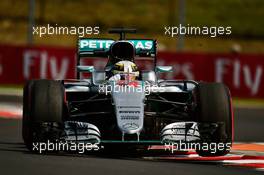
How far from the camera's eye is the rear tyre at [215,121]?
1152 centimetres

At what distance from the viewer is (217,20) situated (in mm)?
45312

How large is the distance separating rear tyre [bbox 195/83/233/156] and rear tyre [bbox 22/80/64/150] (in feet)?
5.44

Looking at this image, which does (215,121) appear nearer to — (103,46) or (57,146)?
(57,146)

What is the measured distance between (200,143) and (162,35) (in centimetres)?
3310

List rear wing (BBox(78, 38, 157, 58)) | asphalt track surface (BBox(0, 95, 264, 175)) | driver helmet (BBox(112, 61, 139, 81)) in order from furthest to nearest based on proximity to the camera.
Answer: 1. rear wing (BBox(78, 38, 157, 58))
2. driver helmet (BBox(112, 61, 139, 81))
3. asphalt track surface (BBox(0, 95, 264, 175))

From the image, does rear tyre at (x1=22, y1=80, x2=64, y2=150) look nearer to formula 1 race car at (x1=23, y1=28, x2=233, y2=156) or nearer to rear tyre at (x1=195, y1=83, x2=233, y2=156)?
formula 1 race car at (x1=23, y1=28, x2=233, y2=156)

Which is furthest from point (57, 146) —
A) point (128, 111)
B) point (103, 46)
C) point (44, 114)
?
point (103, 46)

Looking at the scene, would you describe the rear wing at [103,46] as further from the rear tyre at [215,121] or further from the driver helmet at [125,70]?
the rear tyre at [215,121]

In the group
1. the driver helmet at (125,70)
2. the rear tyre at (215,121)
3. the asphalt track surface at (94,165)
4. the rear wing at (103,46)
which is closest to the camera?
the asphalt track surface at (94,165)

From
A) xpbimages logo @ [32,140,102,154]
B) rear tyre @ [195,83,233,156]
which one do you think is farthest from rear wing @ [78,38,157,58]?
xpbimages logo @ [32,140,102,154]

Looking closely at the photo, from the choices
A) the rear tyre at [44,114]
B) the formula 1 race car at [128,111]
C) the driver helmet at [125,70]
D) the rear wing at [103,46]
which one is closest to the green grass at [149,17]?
the rear wing at [103,46]

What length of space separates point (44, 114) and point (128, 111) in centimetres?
98

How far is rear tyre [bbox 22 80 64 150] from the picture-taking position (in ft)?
37.2

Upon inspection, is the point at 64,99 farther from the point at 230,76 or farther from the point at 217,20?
the point at 217,20
